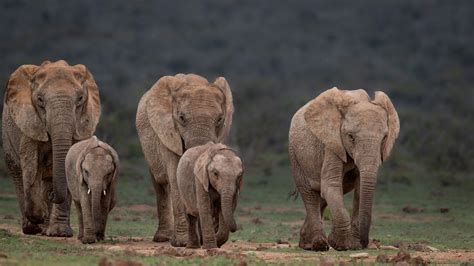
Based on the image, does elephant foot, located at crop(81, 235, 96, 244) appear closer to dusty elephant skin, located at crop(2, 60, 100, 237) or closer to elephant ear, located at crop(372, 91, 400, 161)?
dusty elephant skin, located at crop(2, 60, 100, 237)

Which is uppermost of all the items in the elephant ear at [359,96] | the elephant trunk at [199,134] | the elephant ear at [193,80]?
the elephant ear at [193,80]

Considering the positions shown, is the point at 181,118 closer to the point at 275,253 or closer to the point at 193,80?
the point at 193,80

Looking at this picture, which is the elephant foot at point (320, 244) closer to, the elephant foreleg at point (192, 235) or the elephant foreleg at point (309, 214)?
the elephant foreleg at point (309, 214)

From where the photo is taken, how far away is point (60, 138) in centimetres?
1661

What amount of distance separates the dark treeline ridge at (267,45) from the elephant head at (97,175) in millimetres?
36797

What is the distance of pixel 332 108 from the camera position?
15844 millimetres

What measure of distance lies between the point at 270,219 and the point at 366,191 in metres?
8.51

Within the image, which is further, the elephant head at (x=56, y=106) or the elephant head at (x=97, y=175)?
the elephant head at (x=56, y=106)

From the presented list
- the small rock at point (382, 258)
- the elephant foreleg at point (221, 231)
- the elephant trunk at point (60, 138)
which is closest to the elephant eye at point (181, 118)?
the elephant trunk at point (60, 138)

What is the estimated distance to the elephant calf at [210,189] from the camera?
47.3 feet

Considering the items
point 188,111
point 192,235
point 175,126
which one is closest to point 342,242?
point 192,235

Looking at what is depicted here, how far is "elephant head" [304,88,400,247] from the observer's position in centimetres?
1483

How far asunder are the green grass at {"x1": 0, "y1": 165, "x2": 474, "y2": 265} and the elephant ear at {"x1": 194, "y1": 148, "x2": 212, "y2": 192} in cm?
133

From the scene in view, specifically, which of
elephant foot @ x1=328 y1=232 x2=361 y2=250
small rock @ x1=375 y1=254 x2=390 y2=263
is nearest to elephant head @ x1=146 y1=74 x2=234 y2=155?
elephant foot @ x1=328 y1=232 x2=361 y2=250
